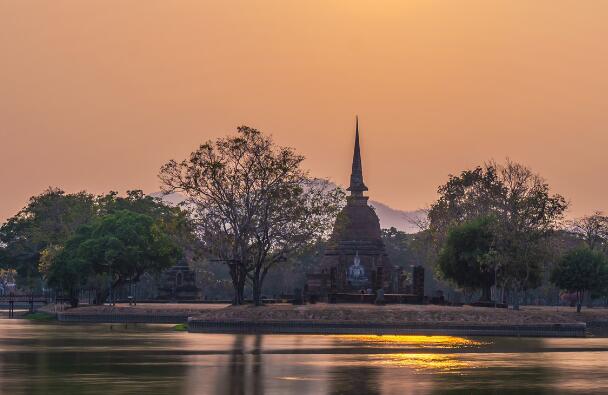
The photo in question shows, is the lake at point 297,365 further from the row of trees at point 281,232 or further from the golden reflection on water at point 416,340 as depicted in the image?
the row of trees at point 281,232

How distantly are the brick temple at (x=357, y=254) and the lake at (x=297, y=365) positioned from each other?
248 ft

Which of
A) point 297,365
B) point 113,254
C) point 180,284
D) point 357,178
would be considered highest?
point 357,178

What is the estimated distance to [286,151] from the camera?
116 meters

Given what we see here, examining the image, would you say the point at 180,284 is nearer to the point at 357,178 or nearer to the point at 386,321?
the point at 357,178

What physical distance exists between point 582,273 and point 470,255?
15.3 m

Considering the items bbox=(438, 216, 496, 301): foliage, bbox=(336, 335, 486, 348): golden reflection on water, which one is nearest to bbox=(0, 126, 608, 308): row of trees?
bbox=(438, 216, 496, 301): foliage

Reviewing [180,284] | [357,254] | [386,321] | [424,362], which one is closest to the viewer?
[424,362]

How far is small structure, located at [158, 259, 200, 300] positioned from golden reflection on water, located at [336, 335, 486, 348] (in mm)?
78457

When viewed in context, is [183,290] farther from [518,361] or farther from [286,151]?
[518,361]

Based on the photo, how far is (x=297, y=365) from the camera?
59.3m

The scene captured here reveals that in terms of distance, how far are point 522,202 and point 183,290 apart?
56.6 m

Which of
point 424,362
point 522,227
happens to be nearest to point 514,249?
point 522,227

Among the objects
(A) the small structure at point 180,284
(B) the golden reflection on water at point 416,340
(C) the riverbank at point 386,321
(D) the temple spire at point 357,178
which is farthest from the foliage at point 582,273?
Result: (B) the golden reflection on water at point 416,340

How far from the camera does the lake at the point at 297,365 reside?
1909 inches
